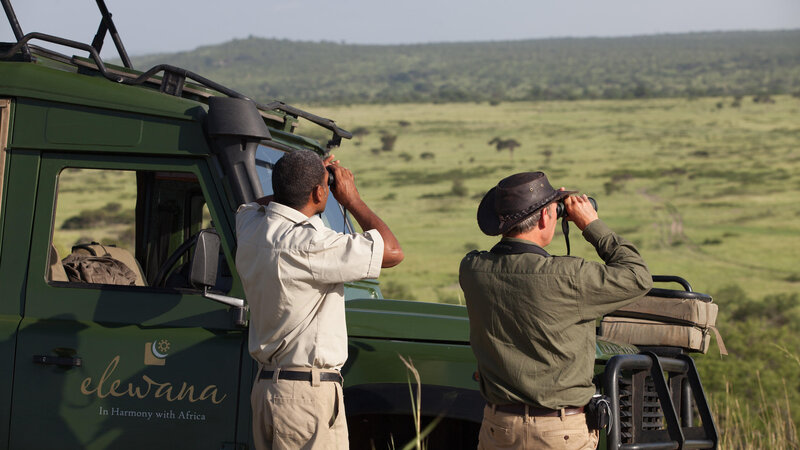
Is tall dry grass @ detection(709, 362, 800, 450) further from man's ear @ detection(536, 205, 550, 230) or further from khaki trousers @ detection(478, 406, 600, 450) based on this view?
man's ear @ detection(536, 205, 550, 230)

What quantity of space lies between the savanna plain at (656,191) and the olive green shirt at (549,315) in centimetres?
290

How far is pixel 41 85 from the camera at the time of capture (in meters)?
4.18

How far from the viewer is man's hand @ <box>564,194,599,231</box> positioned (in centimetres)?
350

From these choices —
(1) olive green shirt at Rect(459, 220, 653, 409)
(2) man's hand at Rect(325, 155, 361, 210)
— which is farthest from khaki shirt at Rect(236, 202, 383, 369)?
(1) olive green shirt at Rect(459, 220, 653, 409)

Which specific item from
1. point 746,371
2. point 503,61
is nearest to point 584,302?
point 746,371

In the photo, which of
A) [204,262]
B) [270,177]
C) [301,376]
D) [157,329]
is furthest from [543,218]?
[157,329]

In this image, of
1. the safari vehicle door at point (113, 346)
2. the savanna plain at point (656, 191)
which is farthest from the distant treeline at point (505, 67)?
the safari vehicle door at point (113, 346)

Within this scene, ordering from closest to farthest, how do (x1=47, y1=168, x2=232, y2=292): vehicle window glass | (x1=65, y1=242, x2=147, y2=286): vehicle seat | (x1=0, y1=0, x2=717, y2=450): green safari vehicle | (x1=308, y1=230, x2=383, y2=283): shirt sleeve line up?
(x1=308, y1=230, x2=383, y2=283): shirt sleeve
(x1=0, y1=0, x2=717, y2=450): green safari vehicle
(x1=47, y1=168, x2=232, y2=292): vehicle window glass
(x1=65, y1=242, x2=147, y2=286): vehicle seat

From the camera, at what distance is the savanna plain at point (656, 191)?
16.9 m

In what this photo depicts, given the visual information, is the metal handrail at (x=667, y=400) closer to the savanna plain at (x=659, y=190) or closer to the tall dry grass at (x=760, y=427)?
the tall dry grass at (x=760, y=427)

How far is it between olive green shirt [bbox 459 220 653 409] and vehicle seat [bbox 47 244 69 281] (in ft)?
6.30

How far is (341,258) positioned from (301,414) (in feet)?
1.86

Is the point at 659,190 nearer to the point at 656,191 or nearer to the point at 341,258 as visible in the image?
the point at 656,191

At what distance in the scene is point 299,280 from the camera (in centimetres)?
341
